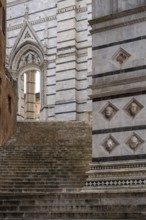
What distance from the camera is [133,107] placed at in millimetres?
9672

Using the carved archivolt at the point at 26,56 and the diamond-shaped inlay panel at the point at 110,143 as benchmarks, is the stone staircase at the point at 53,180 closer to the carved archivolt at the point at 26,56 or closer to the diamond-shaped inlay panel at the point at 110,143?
the diamond-shaped inlay panel at the point at 110,143

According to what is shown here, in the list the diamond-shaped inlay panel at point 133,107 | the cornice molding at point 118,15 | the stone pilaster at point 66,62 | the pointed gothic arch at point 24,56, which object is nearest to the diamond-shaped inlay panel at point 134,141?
the diamond-shaped inlay panel at point 133,107

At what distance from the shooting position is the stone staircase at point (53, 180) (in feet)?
29.5

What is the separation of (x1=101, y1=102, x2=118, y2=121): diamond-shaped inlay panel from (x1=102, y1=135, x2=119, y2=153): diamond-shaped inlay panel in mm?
401

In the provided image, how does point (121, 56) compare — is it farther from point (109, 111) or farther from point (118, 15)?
point (109, 111)

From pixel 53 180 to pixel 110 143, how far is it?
4.73 m

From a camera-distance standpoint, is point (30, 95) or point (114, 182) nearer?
point (114, 182)

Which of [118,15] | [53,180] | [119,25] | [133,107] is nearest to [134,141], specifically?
[133,107]

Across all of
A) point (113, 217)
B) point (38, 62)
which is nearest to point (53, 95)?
point (38, 62)

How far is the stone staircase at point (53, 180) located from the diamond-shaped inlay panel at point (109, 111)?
1497 mm

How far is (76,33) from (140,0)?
1659 cm

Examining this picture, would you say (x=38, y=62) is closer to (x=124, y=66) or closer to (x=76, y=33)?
(x=76, y=33)

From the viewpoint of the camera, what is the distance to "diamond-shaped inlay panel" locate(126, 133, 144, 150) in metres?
9.52

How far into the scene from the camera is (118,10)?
408 inches
